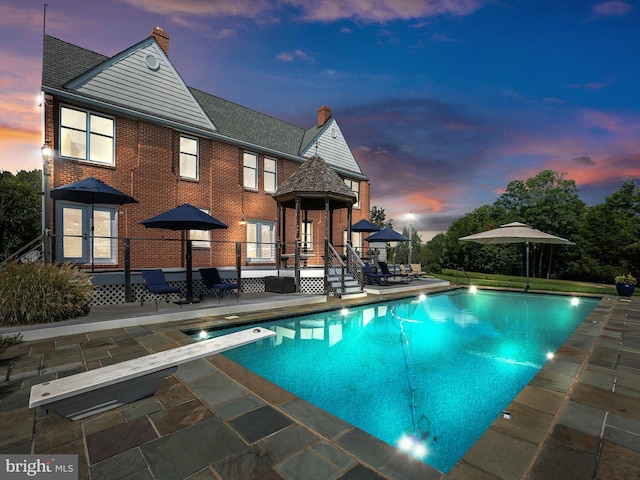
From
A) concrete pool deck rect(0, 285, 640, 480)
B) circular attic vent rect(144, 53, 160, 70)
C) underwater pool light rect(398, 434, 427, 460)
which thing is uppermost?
circular attic vent rect(144, 53, 160, 70)

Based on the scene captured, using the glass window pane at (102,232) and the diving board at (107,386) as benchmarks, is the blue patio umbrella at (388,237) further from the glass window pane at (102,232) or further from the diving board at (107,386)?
the diving board at (107,386)

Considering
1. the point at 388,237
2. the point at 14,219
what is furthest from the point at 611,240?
the point at 14,219

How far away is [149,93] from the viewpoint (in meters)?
13.5

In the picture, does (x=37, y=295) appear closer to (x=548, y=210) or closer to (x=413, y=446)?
(x=413, y=446)

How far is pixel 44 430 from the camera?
2984mm

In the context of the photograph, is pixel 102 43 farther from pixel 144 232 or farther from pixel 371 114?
pixel 371 114

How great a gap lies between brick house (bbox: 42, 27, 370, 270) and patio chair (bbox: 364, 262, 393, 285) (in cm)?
351

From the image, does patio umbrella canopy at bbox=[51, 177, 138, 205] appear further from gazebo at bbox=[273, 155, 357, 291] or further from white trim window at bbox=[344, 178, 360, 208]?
white trim window at bbox=[344, 178, 360, 208]

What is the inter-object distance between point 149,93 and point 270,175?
7.06m

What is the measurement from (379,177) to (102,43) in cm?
1967

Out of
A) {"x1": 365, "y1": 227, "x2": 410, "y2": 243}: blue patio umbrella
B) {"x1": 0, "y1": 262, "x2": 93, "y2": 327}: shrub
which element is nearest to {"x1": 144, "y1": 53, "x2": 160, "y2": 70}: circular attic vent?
{"x1": 0, "y1": 262, "x2": 93, "y2": 327}: shrub

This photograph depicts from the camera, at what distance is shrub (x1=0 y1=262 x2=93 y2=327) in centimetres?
658

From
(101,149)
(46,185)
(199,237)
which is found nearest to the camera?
(46,185)

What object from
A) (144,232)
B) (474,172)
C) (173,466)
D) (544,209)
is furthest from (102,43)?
(544,209)
